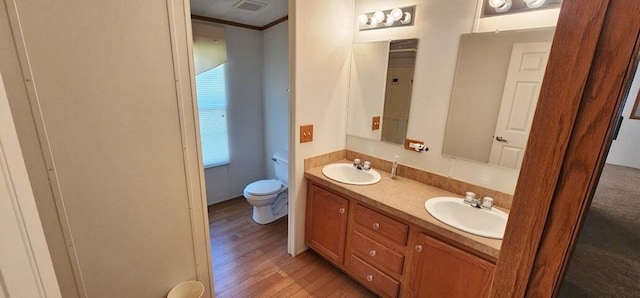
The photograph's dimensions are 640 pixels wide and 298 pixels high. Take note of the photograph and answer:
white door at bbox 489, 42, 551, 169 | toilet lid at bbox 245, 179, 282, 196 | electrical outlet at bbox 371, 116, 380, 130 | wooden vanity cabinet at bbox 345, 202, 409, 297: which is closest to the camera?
white door at bbox 489, 42, 551, 169

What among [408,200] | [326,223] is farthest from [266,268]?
[408,200]

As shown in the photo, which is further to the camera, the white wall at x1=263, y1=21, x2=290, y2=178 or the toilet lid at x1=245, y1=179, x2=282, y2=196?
the white wall at x1=263, y1=21, x2=290, y2=178

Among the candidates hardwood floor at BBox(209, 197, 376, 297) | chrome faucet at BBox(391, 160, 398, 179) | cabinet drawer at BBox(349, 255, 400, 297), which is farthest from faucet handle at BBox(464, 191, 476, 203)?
hardwood floor at BBox(209, 197, 376, 297)

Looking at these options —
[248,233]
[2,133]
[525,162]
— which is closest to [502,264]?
[525,162]

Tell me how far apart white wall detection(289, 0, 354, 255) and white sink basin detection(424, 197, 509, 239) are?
3.33 ft

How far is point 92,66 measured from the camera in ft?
3.37

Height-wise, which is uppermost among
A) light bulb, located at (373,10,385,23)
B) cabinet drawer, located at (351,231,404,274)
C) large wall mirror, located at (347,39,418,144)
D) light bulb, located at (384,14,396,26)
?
light bulb, located at (373,10,385,23)

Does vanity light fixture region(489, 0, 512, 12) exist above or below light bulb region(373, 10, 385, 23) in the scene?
below

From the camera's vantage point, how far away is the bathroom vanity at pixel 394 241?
52.9 inches

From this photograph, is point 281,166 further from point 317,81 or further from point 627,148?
point 627,148

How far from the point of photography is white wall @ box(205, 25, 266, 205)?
2.95m

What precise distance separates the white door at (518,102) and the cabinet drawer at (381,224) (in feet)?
2.41

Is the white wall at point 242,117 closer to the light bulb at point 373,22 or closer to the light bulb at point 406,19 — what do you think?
the light bulb at point 373,22

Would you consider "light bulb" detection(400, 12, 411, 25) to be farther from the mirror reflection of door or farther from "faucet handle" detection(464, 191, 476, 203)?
"faucet handle" detection(464, 191, 476, 203)
